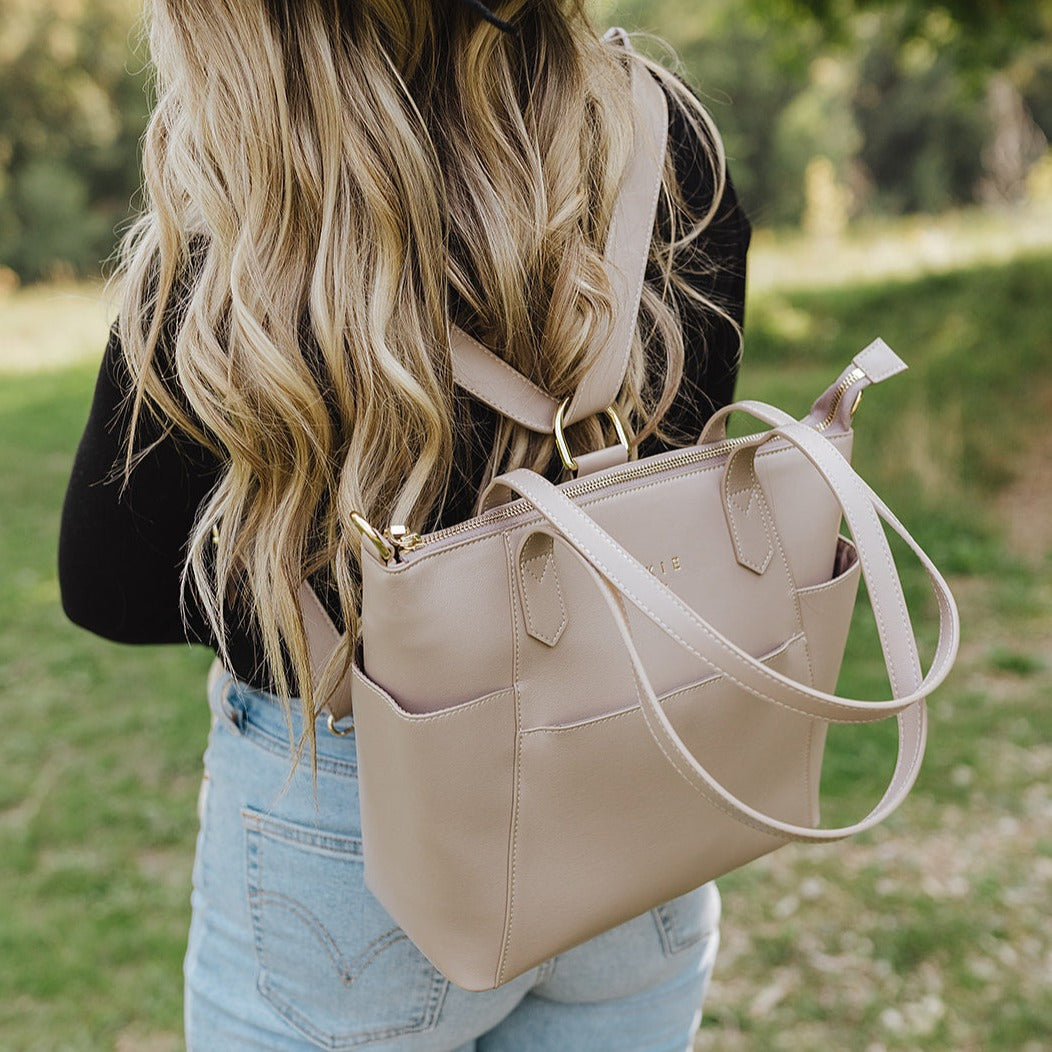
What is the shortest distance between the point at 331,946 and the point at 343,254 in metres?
0.75

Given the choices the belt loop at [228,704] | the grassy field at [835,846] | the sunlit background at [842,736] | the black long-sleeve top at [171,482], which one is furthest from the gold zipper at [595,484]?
the grassy field at [835,846]

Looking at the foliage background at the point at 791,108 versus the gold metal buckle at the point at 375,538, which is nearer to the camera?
the gold metal buckle at the point at 375,538

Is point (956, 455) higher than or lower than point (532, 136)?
lower

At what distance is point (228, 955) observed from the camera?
4.16ft

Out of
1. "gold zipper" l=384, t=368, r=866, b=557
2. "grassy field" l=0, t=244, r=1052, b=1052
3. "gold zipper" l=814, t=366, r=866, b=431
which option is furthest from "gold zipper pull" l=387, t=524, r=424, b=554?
"grassy field" l=0, t=244, r=1052, b=1052

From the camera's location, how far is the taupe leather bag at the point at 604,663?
0.98 meters

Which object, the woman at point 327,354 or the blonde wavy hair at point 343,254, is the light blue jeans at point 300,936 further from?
the blonde wavy hair at point 343,254

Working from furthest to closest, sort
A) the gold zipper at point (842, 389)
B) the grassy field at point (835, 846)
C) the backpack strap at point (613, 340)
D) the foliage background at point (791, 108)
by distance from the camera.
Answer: the foliage background at point (791, 108), the grassy field at point (835, 846), the gold zipper at point (842, 389), the backpack strap at point (613, 340)

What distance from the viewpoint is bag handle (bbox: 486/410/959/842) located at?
93 cm

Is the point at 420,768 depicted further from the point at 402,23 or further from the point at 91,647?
the point at 91,647

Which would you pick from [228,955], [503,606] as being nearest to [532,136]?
[503,606]

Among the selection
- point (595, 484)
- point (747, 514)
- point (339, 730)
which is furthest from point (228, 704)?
point (747, 514)

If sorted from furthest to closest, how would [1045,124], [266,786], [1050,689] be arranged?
→ 1. [1045,124]
2. [1050,689]
3. [266,786]

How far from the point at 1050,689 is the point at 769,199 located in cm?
2831
